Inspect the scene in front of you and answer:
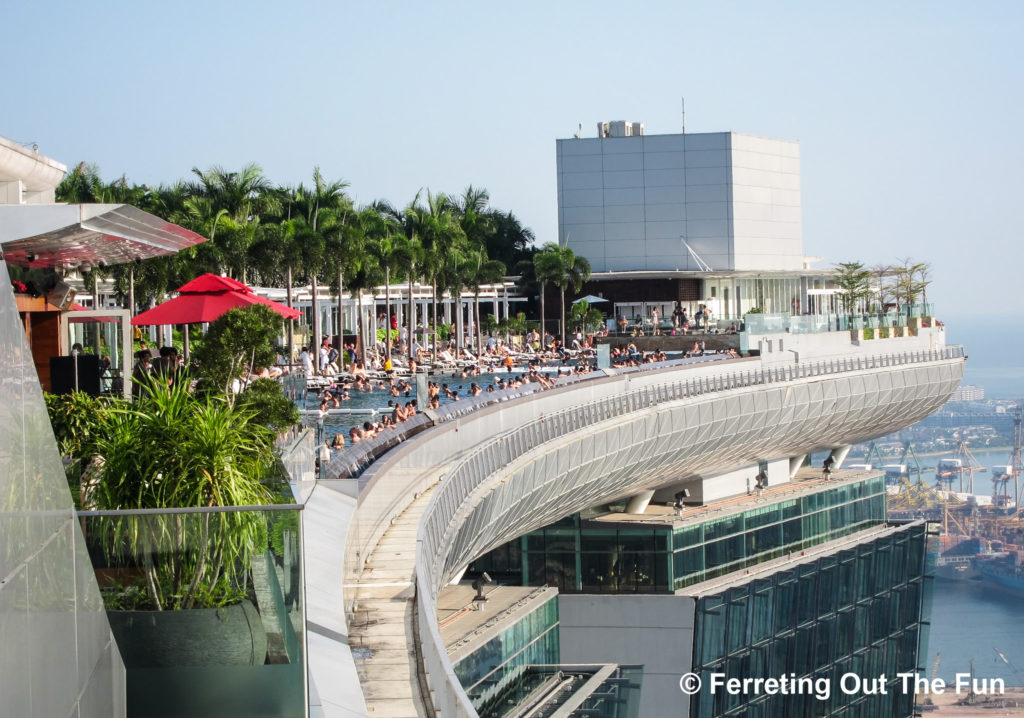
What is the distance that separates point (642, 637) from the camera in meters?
40.5

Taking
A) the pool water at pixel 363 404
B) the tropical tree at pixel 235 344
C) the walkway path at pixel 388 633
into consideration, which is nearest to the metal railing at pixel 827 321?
the pool water at pixel 363 404

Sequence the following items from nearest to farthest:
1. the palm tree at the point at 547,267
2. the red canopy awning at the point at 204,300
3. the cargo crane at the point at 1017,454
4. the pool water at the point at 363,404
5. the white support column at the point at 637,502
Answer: the red canopy awning at the point at 204,300, the pool water at the point at 363,404, the white support column at the point at 637,502, the palm tree at the point at 547,267, the cargo crane at the point at 1017,454

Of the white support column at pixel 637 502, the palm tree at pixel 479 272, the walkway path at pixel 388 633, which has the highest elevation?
the palm tree at pixel 479 272

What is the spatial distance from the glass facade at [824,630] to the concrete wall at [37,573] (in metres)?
34.4

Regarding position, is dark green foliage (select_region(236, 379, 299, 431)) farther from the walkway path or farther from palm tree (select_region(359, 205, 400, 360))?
palm tree (select_region(359, 205, 400, 360))

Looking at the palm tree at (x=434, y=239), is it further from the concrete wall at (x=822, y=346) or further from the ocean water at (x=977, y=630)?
the ocean water at (x=977, y=630)

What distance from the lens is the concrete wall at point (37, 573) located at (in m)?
5.64

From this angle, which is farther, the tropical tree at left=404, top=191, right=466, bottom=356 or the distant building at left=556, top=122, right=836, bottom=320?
the distant building at left=556, top=122, right=836, bottom=320

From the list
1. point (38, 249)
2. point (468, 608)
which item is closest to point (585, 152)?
point (468, 608)

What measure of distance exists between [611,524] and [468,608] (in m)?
16.9

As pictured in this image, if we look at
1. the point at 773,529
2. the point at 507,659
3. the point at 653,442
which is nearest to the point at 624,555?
the point at 653,442

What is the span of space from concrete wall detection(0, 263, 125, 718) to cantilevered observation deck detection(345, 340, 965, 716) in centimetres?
203

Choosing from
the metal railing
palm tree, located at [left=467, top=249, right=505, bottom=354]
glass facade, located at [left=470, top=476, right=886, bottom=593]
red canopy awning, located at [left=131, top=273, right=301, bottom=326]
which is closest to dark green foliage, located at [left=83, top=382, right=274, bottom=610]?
red canopy awning, located at [left=131, top=273, right=301, bottom=326]

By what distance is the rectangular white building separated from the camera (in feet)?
263
